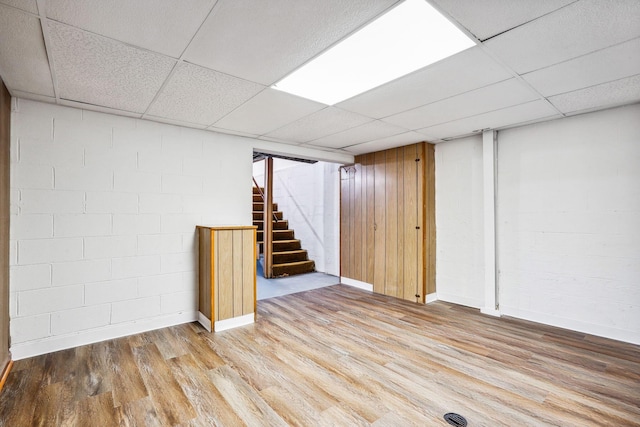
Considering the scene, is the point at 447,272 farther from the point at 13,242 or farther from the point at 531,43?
the point at 13,242

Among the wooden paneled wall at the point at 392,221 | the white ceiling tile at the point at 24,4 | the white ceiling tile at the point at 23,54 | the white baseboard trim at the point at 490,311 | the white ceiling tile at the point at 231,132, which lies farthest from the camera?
the wooden paneled wall at the point at 392,221

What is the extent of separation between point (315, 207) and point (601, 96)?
474 centimetres

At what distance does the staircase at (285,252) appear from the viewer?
19.9ft

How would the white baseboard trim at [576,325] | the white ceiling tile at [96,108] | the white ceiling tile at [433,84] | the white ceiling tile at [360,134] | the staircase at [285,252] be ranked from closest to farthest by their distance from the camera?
the white ceiling tile at [433,84] → the white ceiling tile at [96,108] → the white baseboard trim at [576,325] → the white ceiling tile at [360,134] → the staircase at [285,252]

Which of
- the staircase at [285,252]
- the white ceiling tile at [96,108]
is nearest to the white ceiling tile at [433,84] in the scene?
the white ceiling tile at [96,108]

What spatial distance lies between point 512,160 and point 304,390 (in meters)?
3.50

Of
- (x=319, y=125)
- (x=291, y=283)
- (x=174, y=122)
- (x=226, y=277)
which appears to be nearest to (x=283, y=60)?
(x=319, y=125)

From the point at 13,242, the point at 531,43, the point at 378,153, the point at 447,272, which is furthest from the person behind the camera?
the point at 378,153

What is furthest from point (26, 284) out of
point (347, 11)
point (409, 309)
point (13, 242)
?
point (409, 309)

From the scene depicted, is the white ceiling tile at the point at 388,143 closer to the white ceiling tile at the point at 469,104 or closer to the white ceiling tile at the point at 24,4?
the white ceiling tile at the point at 469,104

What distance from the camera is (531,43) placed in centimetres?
180

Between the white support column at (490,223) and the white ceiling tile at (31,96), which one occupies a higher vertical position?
the white ceiling tile at (31,96)

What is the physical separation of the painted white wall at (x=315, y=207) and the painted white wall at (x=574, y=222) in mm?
3033

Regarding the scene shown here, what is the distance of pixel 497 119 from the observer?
10.7ft
